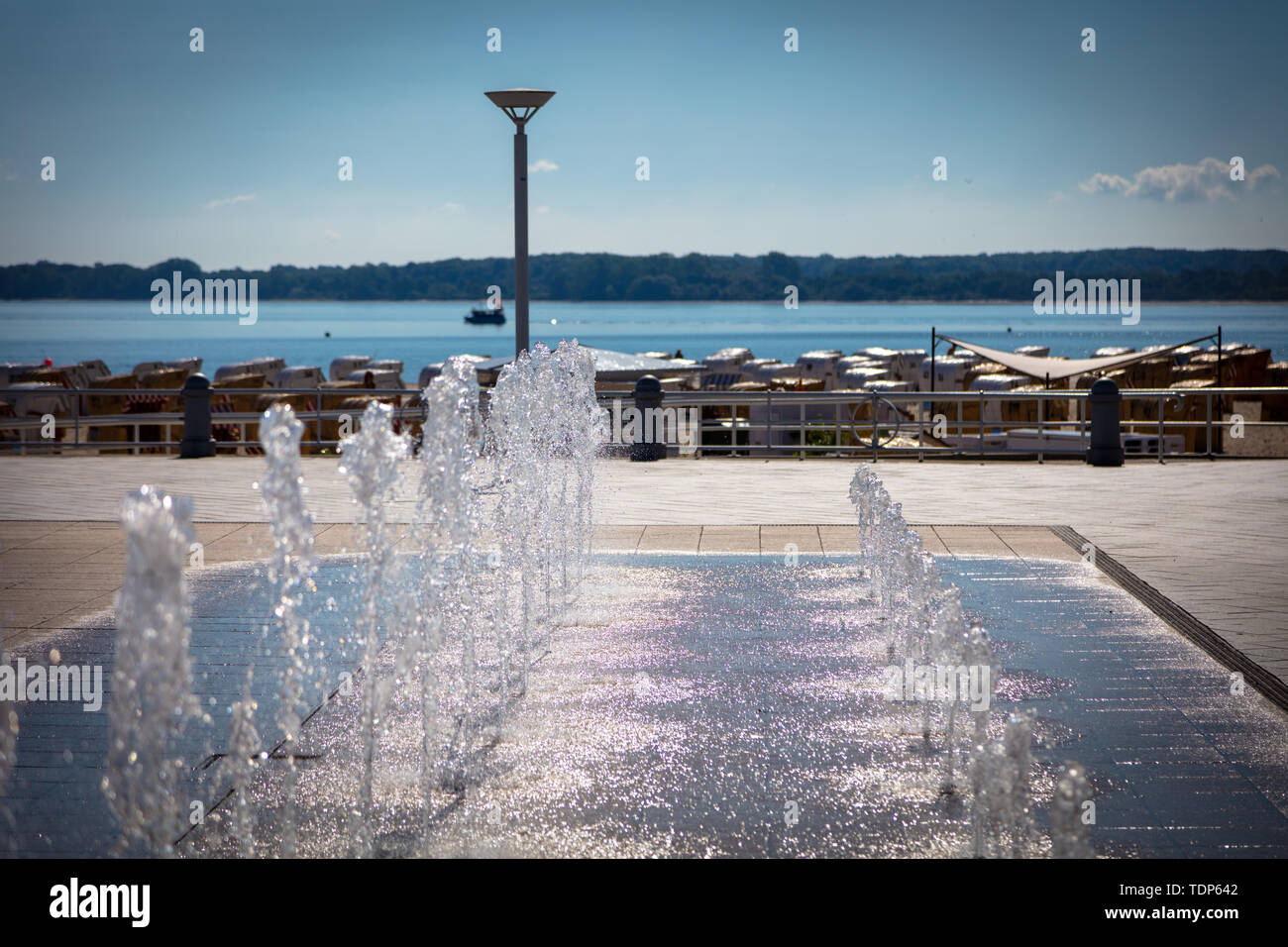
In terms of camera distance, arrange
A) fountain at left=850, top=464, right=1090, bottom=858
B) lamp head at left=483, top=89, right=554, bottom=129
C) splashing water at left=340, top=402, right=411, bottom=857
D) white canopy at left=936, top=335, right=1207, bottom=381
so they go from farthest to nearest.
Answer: white canopy at left=936, top=335, right=1207, bottom=381 < lamp head at left=483, top=89, right=554, bottom=129 < splashing water at left=340, top=402, right=411, bottom=857 < fountain at left=850, top=464, right=1090, bottom=858

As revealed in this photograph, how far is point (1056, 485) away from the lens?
13766 mm

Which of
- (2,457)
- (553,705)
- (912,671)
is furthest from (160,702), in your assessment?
(2,457)

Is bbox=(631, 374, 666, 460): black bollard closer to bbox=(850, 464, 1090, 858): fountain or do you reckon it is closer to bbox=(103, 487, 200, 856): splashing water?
bbox=(850, 464, 1090, 858): fountain

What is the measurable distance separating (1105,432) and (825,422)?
55.6ft

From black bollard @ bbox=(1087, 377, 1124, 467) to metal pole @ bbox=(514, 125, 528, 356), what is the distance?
7.62 metres

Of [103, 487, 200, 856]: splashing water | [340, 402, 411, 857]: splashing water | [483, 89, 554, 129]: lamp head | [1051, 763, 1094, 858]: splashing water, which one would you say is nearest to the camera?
[103, 487, 200, 856]: splashing water

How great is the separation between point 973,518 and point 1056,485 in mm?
2924

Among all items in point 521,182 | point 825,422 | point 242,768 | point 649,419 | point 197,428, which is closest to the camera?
point 242,768

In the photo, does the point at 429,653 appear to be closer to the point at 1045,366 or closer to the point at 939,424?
the point at 939,424

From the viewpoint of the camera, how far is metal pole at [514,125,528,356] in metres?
15.1

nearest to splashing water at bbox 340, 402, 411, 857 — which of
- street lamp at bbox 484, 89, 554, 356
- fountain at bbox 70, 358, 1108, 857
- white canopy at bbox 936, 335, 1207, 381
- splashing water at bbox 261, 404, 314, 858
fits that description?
fountain at bbox 70, 358, 1108, 857

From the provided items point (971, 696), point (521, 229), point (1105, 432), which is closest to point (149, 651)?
point (971, 696)

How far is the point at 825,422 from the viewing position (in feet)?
107
